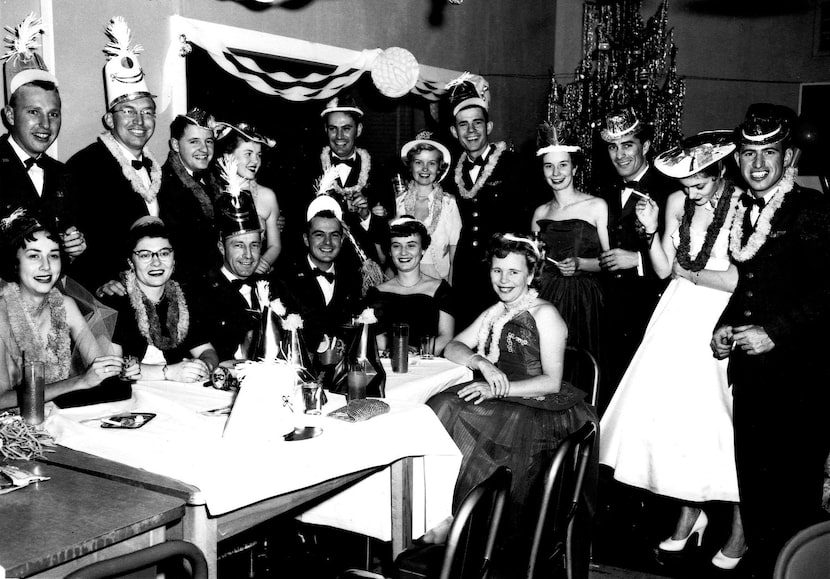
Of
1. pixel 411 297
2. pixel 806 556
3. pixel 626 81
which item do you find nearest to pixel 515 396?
pixel 411 297

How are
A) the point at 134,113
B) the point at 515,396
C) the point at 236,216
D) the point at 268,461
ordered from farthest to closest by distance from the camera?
the point at 134,113 < the point at 236,216 < the point at 515,396 < the point at 268,461

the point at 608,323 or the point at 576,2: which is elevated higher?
the point at 576,2

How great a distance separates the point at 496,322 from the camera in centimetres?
343

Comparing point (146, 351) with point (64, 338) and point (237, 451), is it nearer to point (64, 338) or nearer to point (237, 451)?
point (64, 338)

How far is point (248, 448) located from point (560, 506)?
898 millimetres

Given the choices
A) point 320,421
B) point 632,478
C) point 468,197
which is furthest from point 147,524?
point 468,197

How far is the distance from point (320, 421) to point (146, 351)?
1.09 m

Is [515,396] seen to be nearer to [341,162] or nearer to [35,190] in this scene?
[35,190]

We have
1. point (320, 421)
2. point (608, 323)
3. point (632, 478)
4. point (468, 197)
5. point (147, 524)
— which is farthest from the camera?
point (468, 197)

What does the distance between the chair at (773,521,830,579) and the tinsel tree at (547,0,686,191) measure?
6749 millimetres

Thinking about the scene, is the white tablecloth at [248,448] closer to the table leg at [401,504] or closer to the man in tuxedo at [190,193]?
the table leg at [401,504]

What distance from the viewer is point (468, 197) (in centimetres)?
527

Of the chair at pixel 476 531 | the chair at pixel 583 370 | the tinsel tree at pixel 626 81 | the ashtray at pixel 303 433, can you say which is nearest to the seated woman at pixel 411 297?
the chair at pixel 583 370

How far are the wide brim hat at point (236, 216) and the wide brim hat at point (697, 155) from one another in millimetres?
1926
